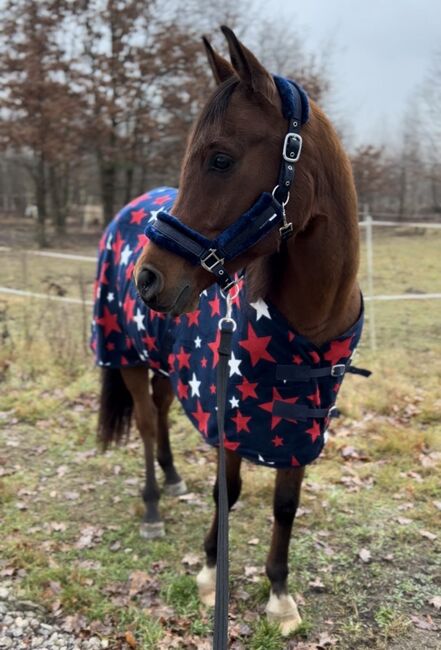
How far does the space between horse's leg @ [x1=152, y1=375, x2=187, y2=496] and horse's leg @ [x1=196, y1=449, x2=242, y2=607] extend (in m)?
0.99

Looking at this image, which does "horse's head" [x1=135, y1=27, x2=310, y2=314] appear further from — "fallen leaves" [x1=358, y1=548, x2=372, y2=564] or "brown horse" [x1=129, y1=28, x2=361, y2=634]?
"fallen leaves" [x1=358, y1=548, x2=372, y2=564]

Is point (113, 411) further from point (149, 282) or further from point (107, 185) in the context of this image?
point (107, 185)

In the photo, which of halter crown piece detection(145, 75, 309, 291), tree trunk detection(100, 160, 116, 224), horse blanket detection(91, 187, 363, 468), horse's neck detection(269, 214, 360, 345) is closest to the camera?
halter crown piece detection(145, 75, 309, 291)

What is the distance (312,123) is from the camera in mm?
1911

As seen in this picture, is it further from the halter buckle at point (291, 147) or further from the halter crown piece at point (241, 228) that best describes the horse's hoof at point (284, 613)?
the halter buckle at point (291, 147)

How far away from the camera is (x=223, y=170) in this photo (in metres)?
1.75

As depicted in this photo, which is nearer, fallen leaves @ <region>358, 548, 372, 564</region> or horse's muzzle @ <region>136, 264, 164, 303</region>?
horse's muzzle @ <region>136, 264, 164, 303</region>

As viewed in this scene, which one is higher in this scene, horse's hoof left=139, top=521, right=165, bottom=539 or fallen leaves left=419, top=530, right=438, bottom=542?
fallen leaves left=419, top=530, right=438, bottom=542

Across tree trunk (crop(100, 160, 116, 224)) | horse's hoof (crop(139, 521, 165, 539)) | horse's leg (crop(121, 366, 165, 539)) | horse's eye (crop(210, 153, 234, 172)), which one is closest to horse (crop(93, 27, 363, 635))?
horse's eye (crop(210, 153, 234, 172))

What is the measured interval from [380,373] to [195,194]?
443 centimetres

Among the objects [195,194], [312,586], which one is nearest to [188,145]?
[195,194]

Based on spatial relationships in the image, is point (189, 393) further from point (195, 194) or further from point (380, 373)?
point (380, 373)

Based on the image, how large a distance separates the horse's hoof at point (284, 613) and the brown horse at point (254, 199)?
1336 millimetres

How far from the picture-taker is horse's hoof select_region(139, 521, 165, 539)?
3400 mm
